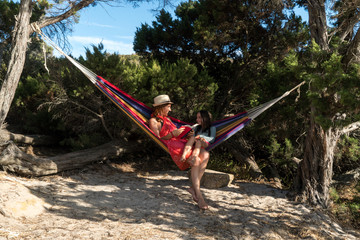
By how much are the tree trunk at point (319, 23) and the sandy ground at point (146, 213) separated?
1.75m

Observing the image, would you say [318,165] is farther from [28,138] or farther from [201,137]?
[28,138]

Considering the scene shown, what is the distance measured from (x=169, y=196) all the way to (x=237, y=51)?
125 inches

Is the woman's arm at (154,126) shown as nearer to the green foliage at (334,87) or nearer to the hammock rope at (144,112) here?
the hammock rope at (144,112)

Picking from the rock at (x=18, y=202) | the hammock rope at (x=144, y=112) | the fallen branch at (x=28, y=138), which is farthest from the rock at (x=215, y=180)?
the fallen branch at (x=28, y=138)

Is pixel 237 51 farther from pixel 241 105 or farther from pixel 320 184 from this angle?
pixel 320 184

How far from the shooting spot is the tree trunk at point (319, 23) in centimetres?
305

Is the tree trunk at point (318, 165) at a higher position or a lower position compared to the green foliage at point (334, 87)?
lower

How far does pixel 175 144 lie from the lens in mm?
3014

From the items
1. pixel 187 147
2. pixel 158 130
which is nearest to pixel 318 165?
pixel 187 147

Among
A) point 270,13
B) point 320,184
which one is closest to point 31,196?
point 320,184

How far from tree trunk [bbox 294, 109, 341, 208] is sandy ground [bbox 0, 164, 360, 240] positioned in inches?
7.1

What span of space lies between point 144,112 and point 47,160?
147 cm

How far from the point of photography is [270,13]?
4676mm

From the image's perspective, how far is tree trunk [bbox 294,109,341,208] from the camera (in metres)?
3.04
